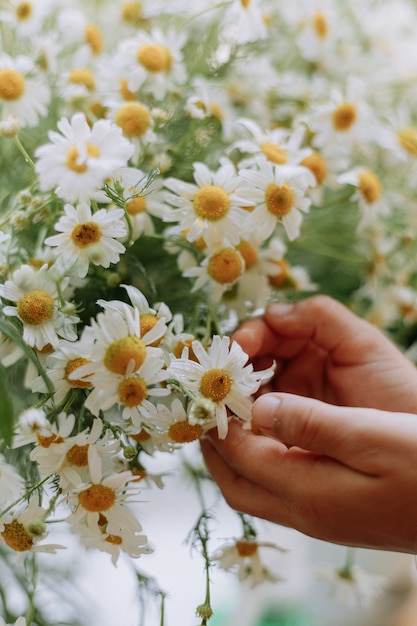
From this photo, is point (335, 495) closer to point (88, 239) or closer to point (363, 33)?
point (88, 239)

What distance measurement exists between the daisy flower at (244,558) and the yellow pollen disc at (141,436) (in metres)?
0.14

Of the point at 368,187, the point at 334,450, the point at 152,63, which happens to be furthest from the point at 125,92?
the point at 334,450

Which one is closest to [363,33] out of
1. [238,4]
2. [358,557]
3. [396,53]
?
[396,53]

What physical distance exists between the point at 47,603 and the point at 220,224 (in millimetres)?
440

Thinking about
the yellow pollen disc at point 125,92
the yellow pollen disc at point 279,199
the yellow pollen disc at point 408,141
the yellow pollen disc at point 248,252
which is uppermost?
the yellow pollen disc at point 125,92

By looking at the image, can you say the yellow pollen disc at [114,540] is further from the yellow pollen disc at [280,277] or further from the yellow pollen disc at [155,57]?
the yellow pollen disc at [155,57]

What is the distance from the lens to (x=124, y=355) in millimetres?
436

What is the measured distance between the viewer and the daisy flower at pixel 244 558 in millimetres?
585

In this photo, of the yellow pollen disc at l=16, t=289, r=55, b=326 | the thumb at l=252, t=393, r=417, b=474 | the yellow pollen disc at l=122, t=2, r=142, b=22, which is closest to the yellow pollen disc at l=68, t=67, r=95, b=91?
the yellow pollen disc at l=122, t=2, r=142, b=22

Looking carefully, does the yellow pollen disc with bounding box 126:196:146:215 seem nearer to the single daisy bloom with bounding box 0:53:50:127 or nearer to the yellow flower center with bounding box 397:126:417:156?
the single daisy bloom with bounding box 0:53:50:127

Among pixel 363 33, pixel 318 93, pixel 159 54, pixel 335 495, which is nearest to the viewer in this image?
pixel 335 495

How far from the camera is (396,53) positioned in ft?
2.85

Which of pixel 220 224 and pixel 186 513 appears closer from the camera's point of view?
pixel 220 224

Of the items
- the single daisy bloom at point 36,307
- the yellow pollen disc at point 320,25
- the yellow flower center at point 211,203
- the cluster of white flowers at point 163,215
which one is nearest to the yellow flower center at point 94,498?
the cluster of white flowers at point 163,215
